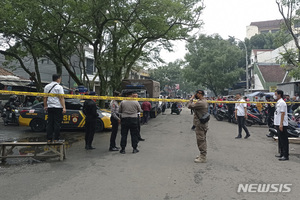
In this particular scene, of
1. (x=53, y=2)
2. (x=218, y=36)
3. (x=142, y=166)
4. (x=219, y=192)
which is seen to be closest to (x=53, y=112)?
(x=142, y=166)

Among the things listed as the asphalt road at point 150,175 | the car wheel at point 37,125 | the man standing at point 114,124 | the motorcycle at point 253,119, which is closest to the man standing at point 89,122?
the asphalt road at point 150,175

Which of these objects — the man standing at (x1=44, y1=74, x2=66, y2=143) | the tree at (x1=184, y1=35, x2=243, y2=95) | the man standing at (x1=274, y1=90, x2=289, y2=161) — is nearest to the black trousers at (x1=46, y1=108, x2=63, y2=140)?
the man standing at (x1=44, y1=74, x2=66, y2=143)

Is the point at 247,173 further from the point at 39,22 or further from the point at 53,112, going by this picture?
the point at 39,22

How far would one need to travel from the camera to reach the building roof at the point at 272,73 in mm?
35969

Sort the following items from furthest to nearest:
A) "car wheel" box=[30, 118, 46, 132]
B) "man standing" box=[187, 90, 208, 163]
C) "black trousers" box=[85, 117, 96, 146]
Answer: "car wheel" box=[30, 118, 46, 132] < "black trousers" box=[85, 117, 96, 146] < "man standing" box=[187, 90, 208, 163]

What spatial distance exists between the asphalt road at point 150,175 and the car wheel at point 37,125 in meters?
4.47

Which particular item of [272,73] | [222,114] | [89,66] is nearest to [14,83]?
[222,114]

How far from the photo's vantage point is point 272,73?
3709 centimetres

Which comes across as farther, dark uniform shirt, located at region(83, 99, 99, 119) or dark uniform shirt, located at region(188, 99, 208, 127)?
dark uniform shirt, located at region(83, 99, 99, 119)

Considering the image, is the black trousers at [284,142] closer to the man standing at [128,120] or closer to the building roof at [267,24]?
the man standing at [128,120]

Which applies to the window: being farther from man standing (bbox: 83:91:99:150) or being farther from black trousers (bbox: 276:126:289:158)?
black trousers (bbox: 276:126:289:158)

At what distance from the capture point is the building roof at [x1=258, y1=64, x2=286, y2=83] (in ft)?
118

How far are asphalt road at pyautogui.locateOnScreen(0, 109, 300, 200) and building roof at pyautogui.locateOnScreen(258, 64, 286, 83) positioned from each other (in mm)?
31899

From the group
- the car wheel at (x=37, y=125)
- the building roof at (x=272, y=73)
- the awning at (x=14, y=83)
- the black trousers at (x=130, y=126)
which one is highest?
the building roof at (x=272, y=73)
